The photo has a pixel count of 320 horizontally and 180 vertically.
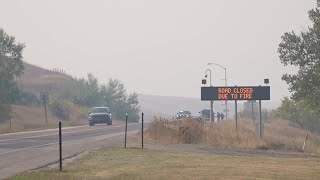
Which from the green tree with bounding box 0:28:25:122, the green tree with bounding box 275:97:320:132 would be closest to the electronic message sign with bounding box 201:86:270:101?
the green tree with bounding box 0:28:25:122

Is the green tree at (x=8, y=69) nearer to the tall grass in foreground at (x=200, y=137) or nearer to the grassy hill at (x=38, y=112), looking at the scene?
the grassy hill at (x=38, y=112)

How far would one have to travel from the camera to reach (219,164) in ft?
70.1

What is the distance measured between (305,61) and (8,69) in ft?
105

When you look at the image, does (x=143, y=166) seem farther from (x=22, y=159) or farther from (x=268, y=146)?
(x=268, y=146)

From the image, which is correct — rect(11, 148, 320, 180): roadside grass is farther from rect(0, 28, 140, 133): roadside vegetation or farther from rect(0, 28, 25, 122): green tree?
rect(0, 28, 25, 122): green tree

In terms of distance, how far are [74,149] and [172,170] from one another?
11802 millimetres

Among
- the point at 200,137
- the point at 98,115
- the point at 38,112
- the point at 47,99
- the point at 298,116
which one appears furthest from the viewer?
the point at 47,99

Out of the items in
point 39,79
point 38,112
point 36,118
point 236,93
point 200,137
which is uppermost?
point 39,79

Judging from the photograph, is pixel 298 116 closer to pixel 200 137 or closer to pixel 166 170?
pixel 200 137

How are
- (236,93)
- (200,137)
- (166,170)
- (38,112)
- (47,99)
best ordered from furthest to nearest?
(47,99)
(38,112)
(236,93)
(200,137)
(166,170)

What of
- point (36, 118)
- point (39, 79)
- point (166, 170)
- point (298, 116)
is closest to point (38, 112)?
point (36, 118)

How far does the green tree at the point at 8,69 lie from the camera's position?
219 ft

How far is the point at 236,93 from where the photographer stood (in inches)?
1677

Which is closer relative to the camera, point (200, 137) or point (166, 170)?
point (166, 170)
